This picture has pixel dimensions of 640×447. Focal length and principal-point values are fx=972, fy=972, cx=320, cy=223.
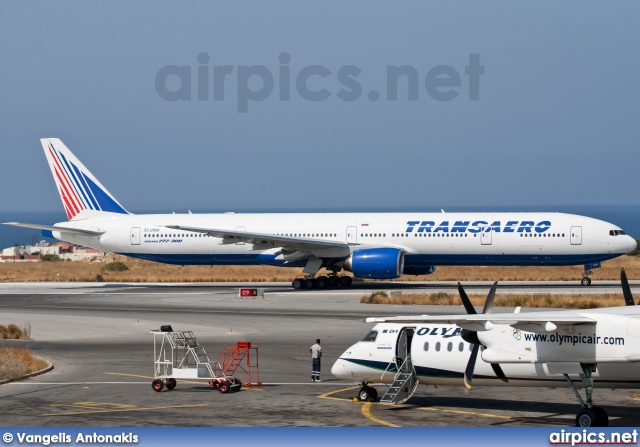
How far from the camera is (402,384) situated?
24.2m

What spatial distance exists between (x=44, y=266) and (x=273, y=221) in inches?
1691

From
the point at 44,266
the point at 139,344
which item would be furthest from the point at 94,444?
the point at 44,266

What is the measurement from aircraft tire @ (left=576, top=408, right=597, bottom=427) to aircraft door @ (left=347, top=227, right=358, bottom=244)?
138 feet

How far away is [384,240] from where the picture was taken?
62.2m

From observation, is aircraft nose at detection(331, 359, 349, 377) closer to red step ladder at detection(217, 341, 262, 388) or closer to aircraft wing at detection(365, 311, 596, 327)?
red step ladder at detection(217, 341, 262, 388)

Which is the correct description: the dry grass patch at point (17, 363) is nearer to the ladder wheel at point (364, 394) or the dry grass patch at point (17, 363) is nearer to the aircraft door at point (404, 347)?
the ladder wheel at point (364, 394)

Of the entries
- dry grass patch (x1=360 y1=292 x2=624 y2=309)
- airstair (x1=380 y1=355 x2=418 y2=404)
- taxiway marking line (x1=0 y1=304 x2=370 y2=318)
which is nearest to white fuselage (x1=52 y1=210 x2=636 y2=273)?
dry grass patch (x1=360 y1=292 x2=624 y2=309)

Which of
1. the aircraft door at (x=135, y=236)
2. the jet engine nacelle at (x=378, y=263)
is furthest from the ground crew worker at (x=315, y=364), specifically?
the aircraft door at (x=135, y=236)

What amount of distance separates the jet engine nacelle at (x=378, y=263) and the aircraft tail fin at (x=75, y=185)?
65.1 feet

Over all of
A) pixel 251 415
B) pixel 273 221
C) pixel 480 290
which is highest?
pixel 273 221

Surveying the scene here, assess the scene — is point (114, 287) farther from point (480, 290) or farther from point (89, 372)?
Answer: point (89, 372)

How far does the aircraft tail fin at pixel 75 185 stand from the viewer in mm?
69875

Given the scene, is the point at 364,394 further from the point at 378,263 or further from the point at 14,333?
the point at 378,263

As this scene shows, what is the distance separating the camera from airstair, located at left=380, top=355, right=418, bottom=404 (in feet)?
79.1
